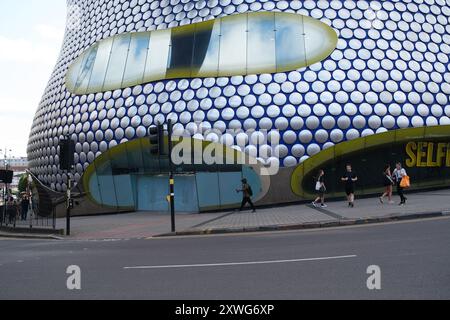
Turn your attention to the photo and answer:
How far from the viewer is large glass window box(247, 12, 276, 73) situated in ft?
66.9

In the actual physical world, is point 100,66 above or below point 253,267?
above

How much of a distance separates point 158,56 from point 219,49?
9.69ft

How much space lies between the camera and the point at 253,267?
6.81 metres

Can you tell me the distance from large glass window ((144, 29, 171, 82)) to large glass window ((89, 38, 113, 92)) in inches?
100

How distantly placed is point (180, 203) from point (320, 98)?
24.8 feet

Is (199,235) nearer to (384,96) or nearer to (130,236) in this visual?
(130,236)

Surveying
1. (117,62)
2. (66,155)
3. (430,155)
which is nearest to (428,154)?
(430,155)

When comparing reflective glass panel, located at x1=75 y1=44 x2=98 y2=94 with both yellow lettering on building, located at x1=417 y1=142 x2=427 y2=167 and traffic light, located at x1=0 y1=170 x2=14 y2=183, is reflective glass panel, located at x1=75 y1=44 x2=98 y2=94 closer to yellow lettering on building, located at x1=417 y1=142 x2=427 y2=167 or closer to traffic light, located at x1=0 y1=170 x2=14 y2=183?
traffic light, located at x1=0 y1=170 x2=14 y2=183

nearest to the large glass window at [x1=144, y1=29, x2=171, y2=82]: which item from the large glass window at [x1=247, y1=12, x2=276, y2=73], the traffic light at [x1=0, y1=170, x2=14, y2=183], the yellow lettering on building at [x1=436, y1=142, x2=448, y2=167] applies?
the large glass window at [x1=247, y1=12, x2=276, y2=73]

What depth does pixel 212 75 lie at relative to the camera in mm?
20812

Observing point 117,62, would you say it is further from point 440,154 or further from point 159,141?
point 440,154

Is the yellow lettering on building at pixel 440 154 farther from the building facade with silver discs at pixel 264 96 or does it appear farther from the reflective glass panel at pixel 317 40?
the reflective glass panel at pixel 317 40

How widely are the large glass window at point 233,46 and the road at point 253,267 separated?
11145 mm
